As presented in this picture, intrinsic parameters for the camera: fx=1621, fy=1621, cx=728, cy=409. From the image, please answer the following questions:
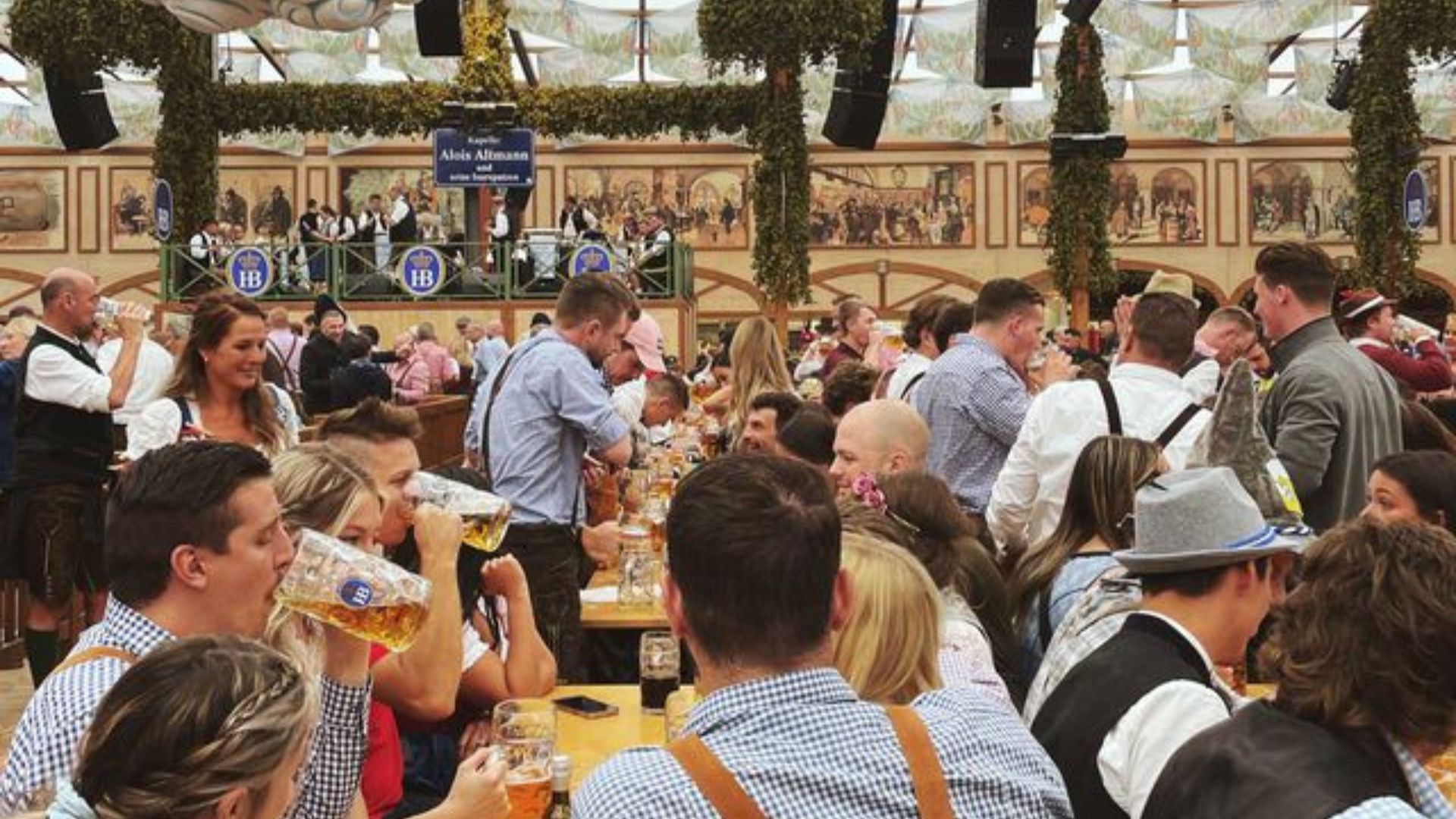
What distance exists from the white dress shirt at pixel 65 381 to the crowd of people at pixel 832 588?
0.01 metres

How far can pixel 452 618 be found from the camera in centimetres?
275

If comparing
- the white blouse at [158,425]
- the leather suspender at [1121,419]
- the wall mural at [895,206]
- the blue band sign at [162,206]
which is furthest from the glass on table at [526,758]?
the wall mural at [895,206]

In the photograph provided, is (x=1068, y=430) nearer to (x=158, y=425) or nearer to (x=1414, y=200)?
(x=158, y=425)

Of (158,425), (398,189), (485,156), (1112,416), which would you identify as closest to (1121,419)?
(1112,416)

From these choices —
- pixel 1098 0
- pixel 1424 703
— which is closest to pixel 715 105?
pixel 1098 0

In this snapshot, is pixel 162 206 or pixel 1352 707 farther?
pixel 162 206

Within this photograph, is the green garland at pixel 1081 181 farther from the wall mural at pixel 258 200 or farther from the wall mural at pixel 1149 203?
the wall mural at pixel 258 200

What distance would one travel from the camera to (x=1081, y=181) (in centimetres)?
1766

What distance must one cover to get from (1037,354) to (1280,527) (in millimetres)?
3360

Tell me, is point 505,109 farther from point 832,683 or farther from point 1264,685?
point 832,683

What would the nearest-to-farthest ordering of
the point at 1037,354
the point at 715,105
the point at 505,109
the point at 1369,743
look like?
the point at 1369,743 < the point at 1037,354 < the point at 505,109 < the point at 715,105

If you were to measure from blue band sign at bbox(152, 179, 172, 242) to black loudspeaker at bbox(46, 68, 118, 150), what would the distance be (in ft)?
3.15

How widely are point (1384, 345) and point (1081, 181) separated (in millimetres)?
11320

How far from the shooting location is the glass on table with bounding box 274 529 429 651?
2.09 meters
